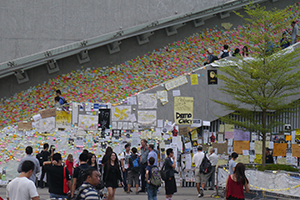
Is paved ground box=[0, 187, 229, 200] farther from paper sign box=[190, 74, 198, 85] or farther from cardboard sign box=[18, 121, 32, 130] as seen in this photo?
paper sign box=[190, 74, 198, 85]

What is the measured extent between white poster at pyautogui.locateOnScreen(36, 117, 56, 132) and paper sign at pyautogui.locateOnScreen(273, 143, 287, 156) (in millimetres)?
9282

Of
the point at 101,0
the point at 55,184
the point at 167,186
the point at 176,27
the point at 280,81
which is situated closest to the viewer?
the point at 55,184

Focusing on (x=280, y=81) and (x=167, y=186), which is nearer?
(x=167, y=186)

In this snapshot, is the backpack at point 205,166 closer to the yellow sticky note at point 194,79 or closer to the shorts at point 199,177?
the shorts at point 199,177

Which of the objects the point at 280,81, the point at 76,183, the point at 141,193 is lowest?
the point at 141,193

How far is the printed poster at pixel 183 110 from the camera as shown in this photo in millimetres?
16641

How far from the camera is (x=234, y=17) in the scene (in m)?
24.1

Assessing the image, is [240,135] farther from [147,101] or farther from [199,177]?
[147,101]

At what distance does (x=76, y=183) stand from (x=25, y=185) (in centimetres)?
335

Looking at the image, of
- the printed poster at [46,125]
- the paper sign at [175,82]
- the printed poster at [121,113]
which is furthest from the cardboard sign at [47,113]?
the paper sign at [175,82]

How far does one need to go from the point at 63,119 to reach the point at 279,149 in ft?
29.9

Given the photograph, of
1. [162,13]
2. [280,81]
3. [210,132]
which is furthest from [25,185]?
[162,13]

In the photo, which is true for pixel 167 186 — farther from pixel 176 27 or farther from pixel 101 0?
pixel 176 27

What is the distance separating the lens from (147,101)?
641 inches
